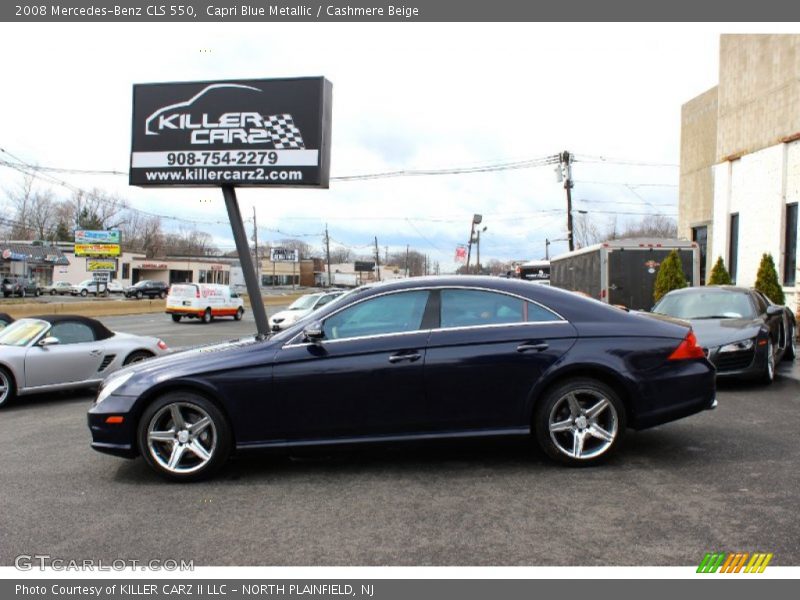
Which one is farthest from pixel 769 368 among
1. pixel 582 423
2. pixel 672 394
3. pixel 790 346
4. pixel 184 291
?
pixel 184 291

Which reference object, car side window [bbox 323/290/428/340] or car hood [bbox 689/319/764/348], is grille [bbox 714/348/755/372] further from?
car side window [bbox 323/290/428/340]

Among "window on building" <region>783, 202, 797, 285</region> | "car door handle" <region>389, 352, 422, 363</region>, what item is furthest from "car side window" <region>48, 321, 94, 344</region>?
"window on building" <region>783, 202, 797, 285</region>

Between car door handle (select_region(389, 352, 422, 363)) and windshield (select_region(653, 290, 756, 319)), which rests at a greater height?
windshield (select_region(653, 290, 756, 319))

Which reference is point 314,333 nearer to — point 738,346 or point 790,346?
point 738,346

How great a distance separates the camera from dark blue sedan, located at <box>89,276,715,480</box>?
500 centimetres

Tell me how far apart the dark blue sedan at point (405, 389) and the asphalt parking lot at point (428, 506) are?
307mm

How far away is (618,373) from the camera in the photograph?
5.10 m

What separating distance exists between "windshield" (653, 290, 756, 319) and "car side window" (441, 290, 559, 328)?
544 cm

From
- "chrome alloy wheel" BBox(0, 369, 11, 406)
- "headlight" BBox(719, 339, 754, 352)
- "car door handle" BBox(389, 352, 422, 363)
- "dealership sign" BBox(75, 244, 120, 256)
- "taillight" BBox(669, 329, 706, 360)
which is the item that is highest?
"dealership sign" BBox(75, 244, 120, 256)

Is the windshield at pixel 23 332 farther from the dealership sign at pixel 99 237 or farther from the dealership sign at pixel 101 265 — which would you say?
the dealership sign at pixel 99 237

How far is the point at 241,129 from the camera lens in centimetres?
1359

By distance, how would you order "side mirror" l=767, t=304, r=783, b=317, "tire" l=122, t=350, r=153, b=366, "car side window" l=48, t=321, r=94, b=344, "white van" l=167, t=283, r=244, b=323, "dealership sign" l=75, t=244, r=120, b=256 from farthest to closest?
1. "dealership sign" l=75, t=244, r=120, b=256
2. "white van" l=167, t=283, r=244, b=323
3. "side mirror" l=767, t=304, r=783, b=317
4. "tire" l=122, t=350, r=153, b=366
5. "car side window" l=48, t=321, r=94, b=344

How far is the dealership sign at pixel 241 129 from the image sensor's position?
44.1ft

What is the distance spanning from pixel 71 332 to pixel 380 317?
6.22m
